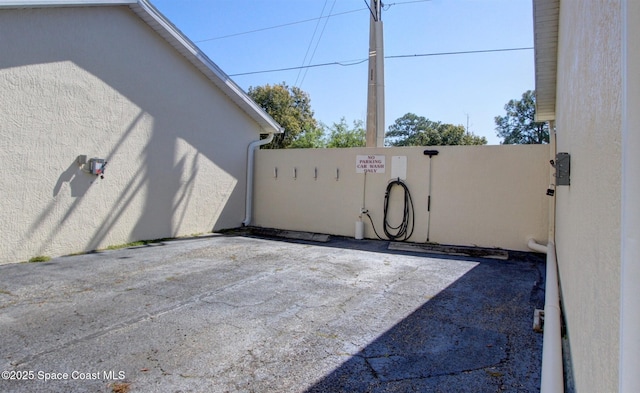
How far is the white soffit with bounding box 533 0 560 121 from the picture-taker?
4668mm

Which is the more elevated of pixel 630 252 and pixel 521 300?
pixel 630 252

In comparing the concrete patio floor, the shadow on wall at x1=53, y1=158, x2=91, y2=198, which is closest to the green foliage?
the shadow on wall at x1=53, y1=158, x2=91, y2=198

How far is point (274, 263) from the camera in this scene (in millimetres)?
5809

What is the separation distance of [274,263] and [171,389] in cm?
356

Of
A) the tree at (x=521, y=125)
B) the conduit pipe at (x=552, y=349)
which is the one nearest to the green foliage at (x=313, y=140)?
the conduit pipe at (x=552, y=349)

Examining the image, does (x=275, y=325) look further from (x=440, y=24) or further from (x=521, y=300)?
(x=440, y=24)

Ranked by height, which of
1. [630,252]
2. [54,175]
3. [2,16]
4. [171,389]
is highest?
[2,16]

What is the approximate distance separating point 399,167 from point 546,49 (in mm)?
3369

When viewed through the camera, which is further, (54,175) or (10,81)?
(54,175)

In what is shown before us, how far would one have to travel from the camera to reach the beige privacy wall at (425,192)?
6836mm

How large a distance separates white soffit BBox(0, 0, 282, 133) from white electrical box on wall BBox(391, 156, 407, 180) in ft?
13.0

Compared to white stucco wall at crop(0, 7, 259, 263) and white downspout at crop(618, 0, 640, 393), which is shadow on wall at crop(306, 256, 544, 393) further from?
white stucco wall at crop(0, 7, 259, 263)

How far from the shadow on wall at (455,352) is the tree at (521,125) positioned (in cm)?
2833

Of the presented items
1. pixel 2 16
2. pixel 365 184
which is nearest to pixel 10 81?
pixel 2 16
